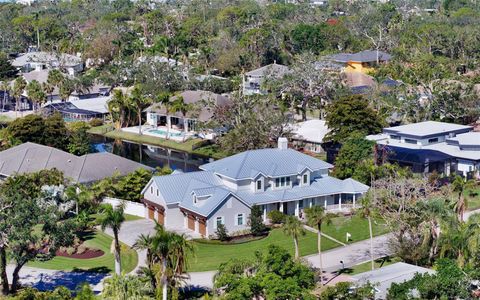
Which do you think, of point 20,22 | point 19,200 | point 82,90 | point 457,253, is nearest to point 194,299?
point 19,200

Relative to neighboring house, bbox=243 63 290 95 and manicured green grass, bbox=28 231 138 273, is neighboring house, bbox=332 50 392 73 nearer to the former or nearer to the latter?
neighboring house, bbox=243 63 290 95

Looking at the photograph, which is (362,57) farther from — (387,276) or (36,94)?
(387,276)

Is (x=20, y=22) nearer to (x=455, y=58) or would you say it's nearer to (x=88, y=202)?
(x=455, y=58)

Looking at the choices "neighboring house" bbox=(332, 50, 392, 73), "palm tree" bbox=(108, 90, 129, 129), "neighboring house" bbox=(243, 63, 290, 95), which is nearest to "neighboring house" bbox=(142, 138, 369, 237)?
"palm tree" bbox=(108, 90, 129, 129)

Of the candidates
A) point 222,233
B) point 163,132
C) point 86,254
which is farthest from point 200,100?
point 86,254

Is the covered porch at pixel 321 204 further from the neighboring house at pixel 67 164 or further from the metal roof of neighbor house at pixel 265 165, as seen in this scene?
the neighboring house at pixel 67 164

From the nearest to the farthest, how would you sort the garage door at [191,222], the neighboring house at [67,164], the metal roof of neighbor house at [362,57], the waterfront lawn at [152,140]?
the garage door at [191,222], the neighboring house at [67,164], the waterfront lawn at [152,140], the metal roof of neighbor house at [362,57]

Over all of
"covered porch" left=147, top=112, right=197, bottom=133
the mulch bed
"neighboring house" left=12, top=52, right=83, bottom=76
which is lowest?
"covered porch" left=147, top=112, right=197, bottom=133

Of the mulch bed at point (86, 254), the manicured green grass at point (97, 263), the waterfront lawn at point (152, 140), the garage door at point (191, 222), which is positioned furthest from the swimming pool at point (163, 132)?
the mulch bed at point (86, 254)
